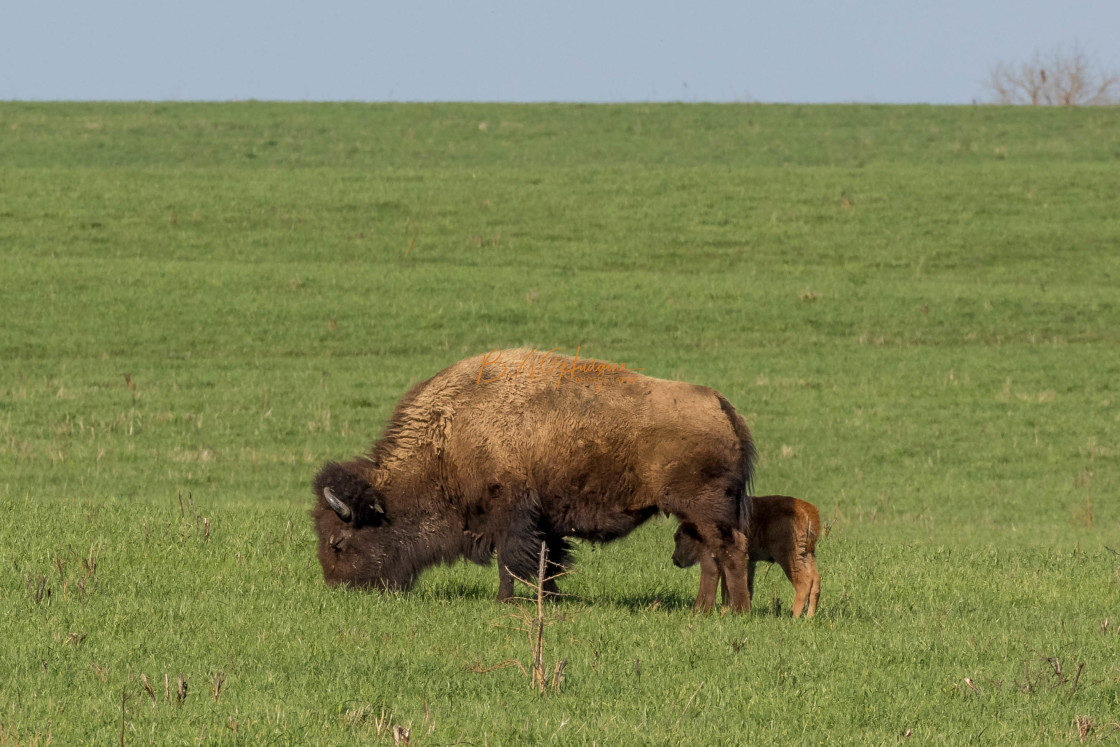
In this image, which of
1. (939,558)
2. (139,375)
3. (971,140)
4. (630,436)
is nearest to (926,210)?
(971,140)

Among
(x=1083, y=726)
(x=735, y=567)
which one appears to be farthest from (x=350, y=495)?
(x=1083, y=726)

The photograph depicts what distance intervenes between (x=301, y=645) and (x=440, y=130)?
138 feet

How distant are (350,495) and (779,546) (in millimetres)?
3286

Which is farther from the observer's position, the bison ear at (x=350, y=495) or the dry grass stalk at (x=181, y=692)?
the bison ear at (x=350, y=495)

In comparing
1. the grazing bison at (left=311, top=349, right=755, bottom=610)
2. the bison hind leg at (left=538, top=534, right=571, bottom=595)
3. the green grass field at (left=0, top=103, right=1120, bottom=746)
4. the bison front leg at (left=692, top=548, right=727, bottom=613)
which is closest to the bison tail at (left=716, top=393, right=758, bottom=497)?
the grazing bison at (left=311, top=349, right=755, bottom=610)

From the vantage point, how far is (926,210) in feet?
117

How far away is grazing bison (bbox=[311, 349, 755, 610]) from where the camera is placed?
865 centimetres

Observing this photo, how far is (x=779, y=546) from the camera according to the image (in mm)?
9047

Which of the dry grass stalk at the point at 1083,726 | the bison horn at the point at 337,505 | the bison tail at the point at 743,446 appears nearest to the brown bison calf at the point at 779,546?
the bison tail at the point at 743,446

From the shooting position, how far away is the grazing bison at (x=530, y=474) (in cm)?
865

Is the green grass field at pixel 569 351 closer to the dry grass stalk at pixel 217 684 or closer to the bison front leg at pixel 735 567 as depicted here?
the dry grass stalk at pixel 217 684

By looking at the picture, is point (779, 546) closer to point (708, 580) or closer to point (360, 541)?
point (708, 580)

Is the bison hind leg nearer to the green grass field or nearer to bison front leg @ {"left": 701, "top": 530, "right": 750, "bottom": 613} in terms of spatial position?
the green grass field

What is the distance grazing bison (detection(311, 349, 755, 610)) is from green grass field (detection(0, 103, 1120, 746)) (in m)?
0.49
